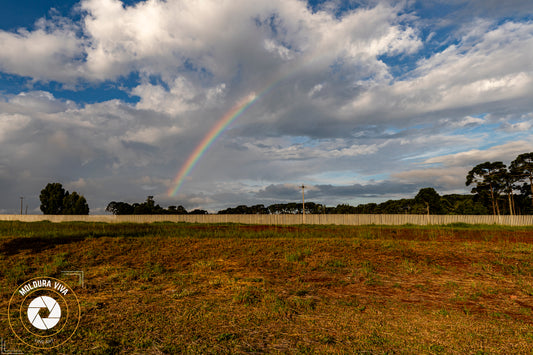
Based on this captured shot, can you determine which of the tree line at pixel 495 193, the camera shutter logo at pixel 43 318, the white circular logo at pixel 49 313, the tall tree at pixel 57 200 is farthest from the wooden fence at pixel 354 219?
the white circular logo at pixel 49 313

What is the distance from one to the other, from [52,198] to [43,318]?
80254mm

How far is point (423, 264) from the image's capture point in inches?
382

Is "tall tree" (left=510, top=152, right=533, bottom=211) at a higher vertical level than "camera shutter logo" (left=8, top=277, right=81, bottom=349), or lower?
higher

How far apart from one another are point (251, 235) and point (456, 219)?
4199 centimetres

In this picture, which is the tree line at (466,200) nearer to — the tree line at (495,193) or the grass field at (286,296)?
the tree line at (495,193)

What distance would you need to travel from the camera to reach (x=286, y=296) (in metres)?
6.58

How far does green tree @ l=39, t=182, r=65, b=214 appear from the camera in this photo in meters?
71.4

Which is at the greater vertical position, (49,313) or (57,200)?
(57,200)

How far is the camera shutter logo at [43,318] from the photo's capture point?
4.49m

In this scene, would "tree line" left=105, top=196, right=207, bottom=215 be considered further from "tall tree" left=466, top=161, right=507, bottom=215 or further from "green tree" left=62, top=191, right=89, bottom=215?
"tall tree" left=466, top=161, right=507, bottom=215

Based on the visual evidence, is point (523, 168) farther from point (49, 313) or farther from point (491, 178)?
point (49, 313)

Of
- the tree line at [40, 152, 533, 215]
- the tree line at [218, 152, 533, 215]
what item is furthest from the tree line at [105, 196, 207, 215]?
the tree line at [218, 152, 533, 215]

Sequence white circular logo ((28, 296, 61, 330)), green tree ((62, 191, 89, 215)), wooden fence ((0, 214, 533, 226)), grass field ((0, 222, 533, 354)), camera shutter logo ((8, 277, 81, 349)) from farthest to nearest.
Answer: green tree ((62, 191, 89, 215)) → wooden fence ((0, 214, 533, 226)) → white circular logo ((28, 296, 61, 330)) → camera shutter logo ((8, 277, 81, 349)) → grass field ((0, 222, 533, 354))

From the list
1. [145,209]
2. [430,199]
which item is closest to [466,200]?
[430,199]
